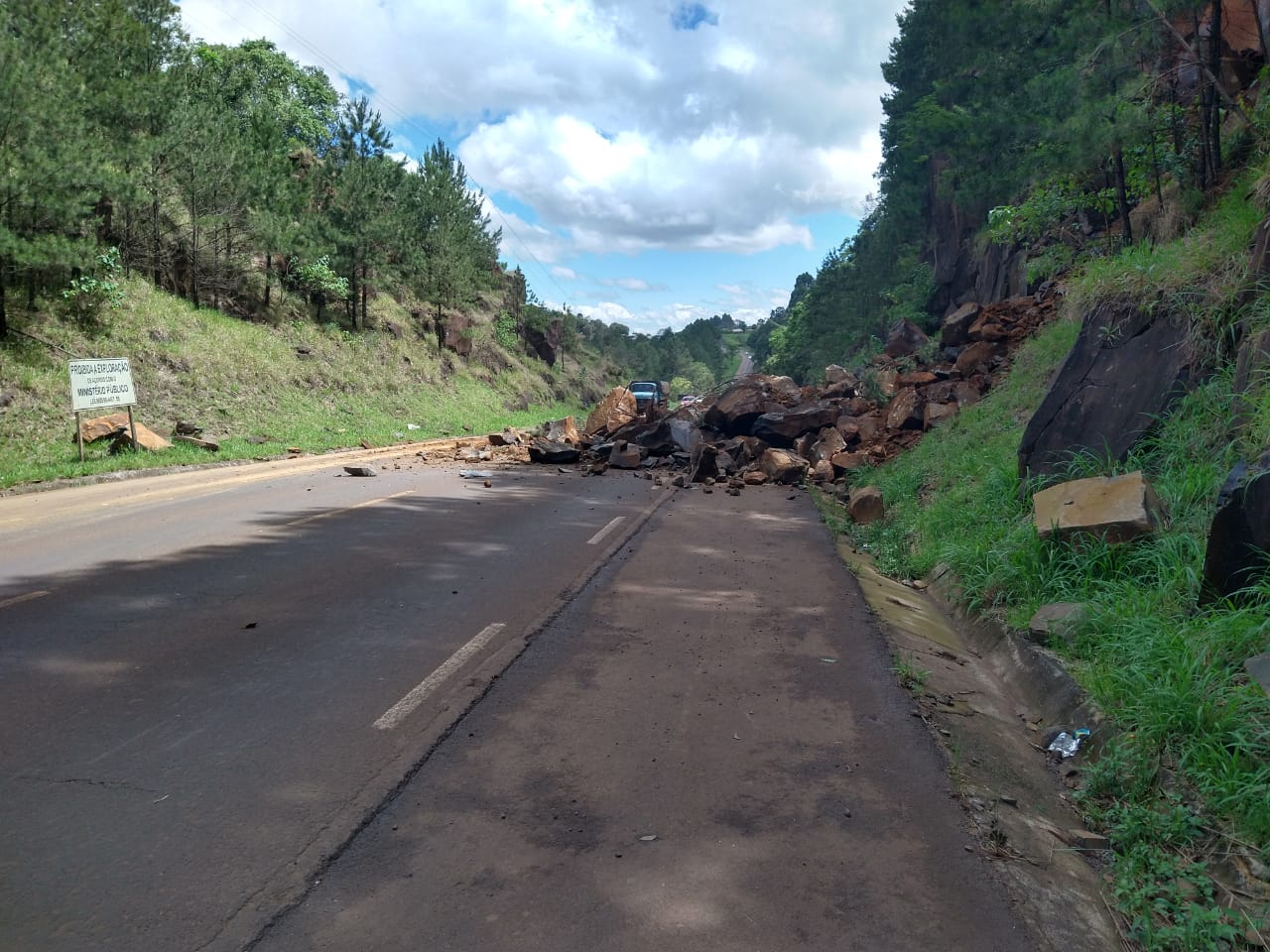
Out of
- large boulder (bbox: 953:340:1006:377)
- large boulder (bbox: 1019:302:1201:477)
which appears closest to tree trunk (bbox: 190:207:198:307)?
large boulder (bbox: 953:340:1006:377)

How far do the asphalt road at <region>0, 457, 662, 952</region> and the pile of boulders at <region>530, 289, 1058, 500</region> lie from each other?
310 inches

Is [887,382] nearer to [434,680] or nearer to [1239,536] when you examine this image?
[1239,536]

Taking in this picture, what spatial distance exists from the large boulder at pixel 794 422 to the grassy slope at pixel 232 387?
39.8 feet

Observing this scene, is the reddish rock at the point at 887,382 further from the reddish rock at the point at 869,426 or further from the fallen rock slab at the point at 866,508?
the fallen rock slab at the point at 866,508

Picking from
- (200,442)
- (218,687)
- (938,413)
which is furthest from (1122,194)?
(200,442)

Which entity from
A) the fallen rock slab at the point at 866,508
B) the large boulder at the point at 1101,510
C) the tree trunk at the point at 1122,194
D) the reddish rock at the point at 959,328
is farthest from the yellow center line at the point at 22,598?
the reddish rock at the point at 959,328

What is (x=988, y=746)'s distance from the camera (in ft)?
15.5

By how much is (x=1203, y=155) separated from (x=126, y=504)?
17.2 metres

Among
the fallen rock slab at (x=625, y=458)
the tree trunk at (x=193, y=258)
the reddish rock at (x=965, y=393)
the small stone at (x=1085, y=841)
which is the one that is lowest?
the small stone at (x=1085, y=841)

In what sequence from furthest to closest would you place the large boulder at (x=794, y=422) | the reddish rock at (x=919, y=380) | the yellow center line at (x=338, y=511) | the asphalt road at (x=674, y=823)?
the large boulder at (x=794, y=422), the reddish rock at (x=919, y=380), the yellow center line at (x=338, y=511), the asphalt road at (x=674, y=823)

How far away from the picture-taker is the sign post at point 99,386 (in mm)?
16094

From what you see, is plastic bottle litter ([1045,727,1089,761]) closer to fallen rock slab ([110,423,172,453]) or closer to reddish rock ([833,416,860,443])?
reddish rock ([833,416,860,443])

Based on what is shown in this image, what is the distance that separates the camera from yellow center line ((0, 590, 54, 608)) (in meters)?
6.42

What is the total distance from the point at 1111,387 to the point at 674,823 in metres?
7.29
